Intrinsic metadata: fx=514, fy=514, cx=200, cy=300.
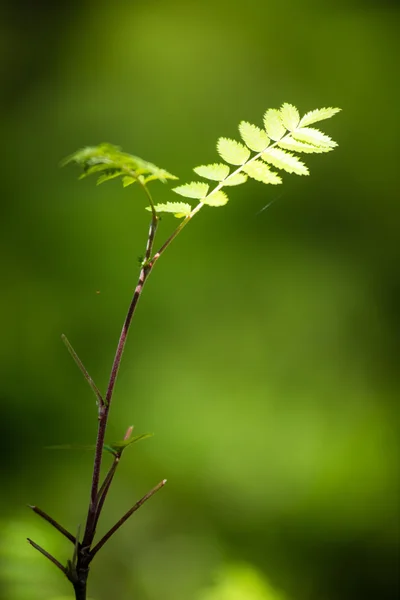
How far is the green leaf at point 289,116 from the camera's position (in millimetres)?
→ 725

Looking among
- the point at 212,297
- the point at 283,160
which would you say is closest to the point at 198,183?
the point at 283,160

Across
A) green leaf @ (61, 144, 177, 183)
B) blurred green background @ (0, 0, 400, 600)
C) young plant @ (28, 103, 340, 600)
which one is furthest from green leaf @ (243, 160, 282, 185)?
blurred green background @ (0, 0, 400, 600)

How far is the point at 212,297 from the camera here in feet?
9.25

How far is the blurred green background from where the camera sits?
2.21 meters

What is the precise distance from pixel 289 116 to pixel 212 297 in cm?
210

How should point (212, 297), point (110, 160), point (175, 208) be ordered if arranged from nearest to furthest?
point (110, 160), point (175, 208), point (212, 297)

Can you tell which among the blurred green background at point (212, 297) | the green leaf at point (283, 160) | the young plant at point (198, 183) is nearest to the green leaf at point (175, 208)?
the young plant at point (198, 183)

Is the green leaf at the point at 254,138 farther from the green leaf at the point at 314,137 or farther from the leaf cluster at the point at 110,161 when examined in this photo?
the leaf cluster at the point at 110,161

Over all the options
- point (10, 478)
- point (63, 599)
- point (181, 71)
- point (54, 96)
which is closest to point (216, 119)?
point (181, 71)

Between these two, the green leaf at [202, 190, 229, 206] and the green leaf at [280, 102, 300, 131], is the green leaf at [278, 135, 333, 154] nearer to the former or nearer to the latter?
the green leaf at [280, 102, 300, 131]

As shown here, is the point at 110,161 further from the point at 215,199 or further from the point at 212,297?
the point at 212,297

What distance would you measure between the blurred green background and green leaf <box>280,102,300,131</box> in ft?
5.55

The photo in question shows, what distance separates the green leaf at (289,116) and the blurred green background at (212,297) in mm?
1692

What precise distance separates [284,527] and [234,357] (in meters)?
0.86
